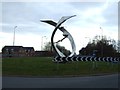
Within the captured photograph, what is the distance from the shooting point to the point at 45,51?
502 ft

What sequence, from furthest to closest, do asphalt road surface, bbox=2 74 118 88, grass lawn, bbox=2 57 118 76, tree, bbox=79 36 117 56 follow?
tree, bbox=79 36 117 56, grass lawn, bbox=2 57 118 76, asphalt road surface, bbox=2 74 118 88

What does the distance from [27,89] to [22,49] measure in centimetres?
17244

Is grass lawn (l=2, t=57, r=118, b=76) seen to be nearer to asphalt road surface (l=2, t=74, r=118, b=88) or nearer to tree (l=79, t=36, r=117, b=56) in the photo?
asphalt road surface (l=2, t=74, r=118, b=88)

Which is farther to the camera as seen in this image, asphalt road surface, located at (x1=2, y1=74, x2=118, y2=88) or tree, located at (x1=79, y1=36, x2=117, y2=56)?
tree, located at (x1=79, y1=36, x2=117, y2=56)

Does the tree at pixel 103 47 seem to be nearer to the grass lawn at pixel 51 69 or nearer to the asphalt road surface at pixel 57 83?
the grass lawn at pixel 51 69

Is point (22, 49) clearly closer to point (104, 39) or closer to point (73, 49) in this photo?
point (104, 39)

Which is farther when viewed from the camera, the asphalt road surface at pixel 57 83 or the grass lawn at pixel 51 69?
the grass lawn at pixel 51 69

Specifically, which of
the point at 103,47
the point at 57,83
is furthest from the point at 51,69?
the point at 103,47

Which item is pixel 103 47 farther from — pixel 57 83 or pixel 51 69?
pixel 57 83

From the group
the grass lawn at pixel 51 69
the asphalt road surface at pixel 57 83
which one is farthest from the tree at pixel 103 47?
the asphalt road surface at pixel 57 83

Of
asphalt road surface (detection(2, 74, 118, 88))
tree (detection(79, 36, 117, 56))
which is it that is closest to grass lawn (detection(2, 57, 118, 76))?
asphalt road surface (detection(2, 74, 118, 88))

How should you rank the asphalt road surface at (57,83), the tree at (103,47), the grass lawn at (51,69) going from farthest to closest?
1. the tree at (103,47)
2. the grass lawn at (51,69)
3. the asphalt road surface at (57,83)

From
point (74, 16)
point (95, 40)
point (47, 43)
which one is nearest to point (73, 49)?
point (74, 16)

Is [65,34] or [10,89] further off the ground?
[65,34]
